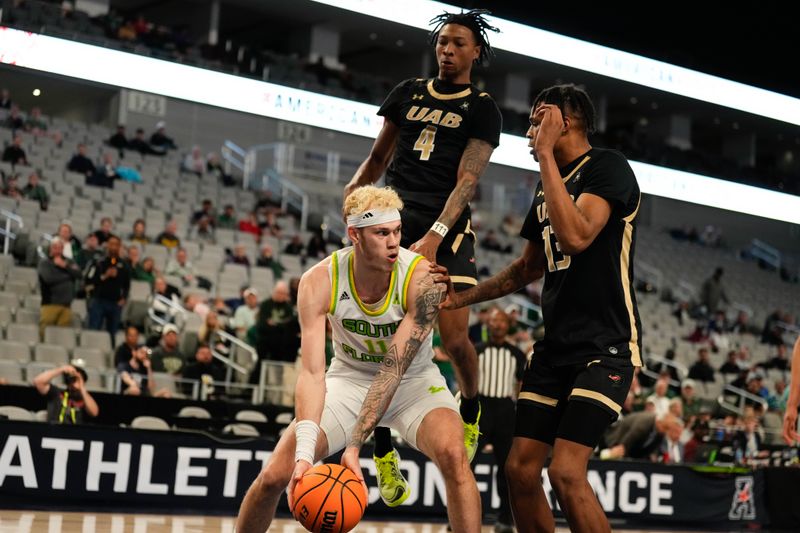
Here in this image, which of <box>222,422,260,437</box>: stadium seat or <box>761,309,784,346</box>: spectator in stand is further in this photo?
<box>761,309,784,346</box>: spectator in stand

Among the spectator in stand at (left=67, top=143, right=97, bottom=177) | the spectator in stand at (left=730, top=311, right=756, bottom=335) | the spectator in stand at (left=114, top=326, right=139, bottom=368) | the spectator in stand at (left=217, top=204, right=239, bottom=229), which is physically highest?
the spectator in stand at (left=67, top=143, right=97, bottom=177)

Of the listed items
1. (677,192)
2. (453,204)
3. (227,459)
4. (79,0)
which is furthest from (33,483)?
(79,0)

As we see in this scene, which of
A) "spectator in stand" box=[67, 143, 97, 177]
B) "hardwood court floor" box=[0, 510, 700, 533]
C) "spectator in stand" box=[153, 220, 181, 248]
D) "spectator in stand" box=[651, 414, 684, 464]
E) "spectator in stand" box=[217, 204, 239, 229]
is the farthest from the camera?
"spectator in stand" box=[217, 204, 239, 229]

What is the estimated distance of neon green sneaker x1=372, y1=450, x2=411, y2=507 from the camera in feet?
19.6

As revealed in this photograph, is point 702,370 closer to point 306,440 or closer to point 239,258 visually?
point 239,258

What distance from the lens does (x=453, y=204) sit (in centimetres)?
630

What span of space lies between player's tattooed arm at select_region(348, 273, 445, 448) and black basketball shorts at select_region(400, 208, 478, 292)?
957 mm

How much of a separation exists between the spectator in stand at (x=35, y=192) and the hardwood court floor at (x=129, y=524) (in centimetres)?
983

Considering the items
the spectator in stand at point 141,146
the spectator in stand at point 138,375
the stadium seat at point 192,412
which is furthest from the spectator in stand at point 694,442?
the spectator in stand at point 141,146

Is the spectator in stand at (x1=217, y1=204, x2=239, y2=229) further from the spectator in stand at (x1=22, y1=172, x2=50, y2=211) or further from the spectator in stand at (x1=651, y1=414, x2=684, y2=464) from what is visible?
the spectator in stand at (x1=651, y1=414, x2=684, y2=464)

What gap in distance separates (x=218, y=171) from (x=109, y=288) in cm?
1121

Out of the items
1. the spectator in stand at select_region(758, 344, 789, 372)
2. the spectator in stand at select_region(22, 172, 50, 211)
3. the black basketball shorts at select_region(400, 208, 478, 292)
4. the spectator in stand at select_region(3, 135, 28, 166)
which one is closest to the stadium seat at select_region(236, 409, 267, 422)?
the black basketball shorts at select_region(400, 208, 478, 292)

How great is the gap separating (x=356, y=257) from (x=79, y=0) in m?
22.9

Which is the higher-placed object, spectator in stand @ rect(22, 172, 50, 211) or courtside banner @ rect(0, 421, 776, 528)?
spectator in stand @ rect(22, 172, 50, 211)
